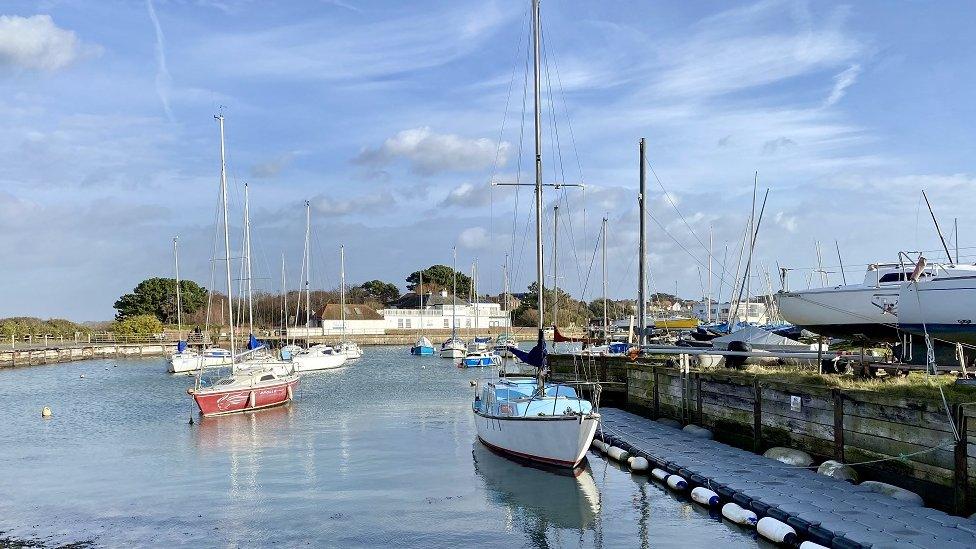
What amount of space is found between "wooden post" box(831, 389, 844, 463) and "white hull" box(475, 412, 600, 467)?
20.5 feet

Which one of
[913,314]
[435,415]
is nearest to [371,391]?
[435,415]

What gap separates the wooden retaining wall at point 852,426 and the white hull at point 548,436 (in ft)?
15.8

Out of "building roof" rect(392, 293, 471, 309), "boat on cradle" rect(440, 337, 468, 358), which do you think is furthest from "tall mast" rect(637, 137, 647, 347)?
"building roof" rect(392, 293, 471, 309)

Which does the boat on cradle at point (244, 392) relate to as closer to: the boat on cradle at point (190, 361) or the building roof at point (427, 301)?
the boat on cradle at point (190, 361)

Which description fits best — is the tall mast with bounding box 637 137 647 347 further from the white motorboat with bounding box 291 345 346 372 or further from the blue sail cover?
the white motorboat with bounding box 291 345 346 372

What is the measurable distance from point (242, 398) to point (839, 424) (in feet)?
98.0

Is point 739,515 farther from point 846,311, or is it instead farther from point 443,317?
point 443,317

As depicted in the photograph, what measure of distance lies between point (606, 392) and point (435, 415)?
908 cm

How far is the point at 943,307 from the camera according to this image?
948 inches

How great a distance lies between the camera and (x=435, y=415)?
4056 centimetres

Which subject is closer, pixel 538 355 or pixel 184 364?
pixel 538 355

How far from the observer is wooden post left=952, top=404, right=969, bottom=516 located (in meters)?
15.8

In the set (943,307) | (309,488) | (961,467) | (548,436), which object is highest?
(943,307)

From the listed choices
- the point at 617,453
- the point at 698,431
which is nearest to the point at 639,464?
the point at 617,453
